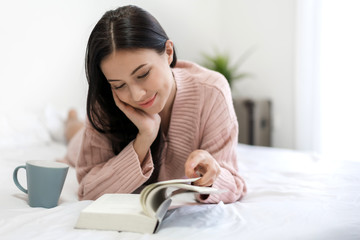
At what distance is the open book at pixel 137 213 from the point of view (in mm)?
717

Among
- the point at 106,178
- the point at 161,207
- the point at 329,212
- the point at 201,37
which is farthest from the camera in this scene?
the point at 201,37

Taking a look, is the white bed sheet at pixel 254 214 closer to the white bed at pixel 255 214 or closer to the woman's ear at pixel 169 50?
the white bed at pixel 255 214

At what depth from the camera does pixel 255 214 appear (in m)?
0.88

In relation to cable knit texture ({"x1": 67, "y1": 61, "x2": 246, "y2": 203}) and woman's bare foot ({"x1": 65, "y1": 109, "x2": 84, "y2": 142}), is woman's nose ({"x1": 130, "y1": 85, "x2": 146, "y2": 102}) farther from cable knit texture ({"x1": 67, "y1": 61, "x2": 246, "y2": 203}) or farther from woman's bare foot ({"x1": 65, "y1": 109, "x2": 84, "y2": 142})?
woman's bare foot ({"x1": 65, "y1": 109, "x2": 84, "y2": 142})

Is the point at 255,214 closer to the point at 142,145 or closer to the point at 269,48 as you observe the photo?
the point at 142,145

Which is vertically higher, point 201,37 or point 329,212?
point 201,37

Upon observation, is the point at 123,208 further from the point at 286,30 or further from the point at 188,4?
the point at 286,30

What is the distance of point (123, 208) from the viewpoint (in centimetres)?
78

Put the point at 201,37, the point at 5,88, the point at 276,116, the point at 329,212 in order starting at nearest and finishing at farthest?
the point at 329,212 → the point at 5,88 → the point at 201,37 → the point at 276,116

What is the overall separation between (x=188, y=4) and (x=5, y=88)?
88 cm

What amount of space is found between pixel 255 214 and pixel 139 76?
1.38 ft

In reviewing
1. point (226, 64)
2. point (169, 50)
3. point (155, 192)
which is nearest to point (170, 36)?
point (169, 50)

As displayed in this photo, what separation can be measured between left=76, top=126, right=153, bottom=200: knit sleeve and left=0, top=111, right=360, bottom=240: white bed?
0.07 metres

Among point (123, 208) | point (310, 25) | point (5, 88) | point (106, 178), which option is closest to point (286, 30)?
point (310, 25)
